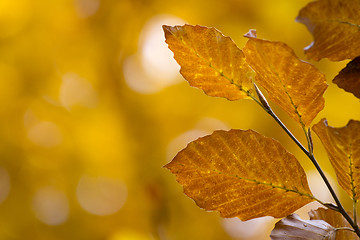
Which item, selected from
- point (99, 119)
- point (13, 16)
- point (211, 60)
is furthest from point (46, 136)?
point (211, 60)

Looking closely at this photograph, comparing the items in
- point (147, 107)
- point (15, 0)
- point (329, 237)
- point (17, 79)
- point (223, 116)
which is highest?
point (15, 0)

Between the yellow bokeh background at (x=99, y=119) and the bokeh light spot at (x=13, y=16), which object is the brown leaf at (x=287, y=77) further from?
the bokeh light spot at (x=13, y=16)

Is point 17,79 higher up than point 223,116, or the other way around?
point 17,79

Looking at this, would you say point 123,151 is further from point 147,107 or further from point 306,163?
point 306,163

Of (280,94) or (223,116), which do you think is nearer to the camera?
(280,94)

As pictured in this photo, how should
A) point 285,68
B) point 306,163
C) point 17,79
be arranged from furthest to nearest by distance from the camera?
point 17,79 → point 306,163 → point 285,68

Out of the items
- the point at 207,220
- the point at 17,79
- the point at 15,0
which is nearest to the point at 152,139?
the point at 207,220

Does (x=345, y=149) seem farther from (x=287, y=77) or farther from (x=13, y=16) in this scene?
(x=13, y=16)
